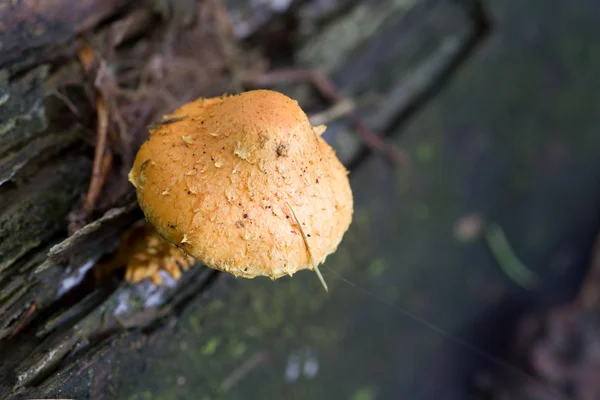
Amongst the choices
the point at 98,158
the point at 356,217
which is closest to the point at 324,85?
the point at 356,217

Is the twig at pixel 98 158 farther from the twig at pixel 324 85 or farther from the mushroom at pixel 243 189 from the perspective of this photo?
the twig at pixel 324 85

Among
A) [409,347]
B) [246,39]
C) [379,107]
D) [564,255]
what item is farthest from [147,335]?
[564,255]

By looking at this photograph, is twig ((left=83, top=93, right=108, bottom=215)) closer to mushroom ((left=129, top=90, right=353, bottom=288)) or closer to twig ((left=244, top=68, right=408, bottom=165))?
mushroom ((left=129, top=90, right=353, bottom=288))

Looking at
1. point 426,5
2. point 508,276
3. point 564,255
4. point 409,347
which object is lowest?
point 564,255

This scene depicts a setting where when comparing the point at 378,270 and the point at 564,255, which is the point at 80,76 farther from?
the point at 564,255

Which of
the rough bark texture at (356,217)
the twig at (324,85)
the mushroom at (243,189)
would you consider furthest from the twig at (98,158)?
the twig at (324,85)

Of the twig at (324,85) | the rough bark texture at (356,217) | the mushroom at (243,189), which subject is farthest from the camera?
the twig at (324,85)

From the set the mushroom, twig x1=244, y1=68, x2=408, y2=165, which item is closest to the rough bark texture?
twig x1=244, y1=68, x2=408, y2=165

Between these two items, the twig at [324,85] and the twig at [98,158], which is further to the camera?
the twig at [324,85]
